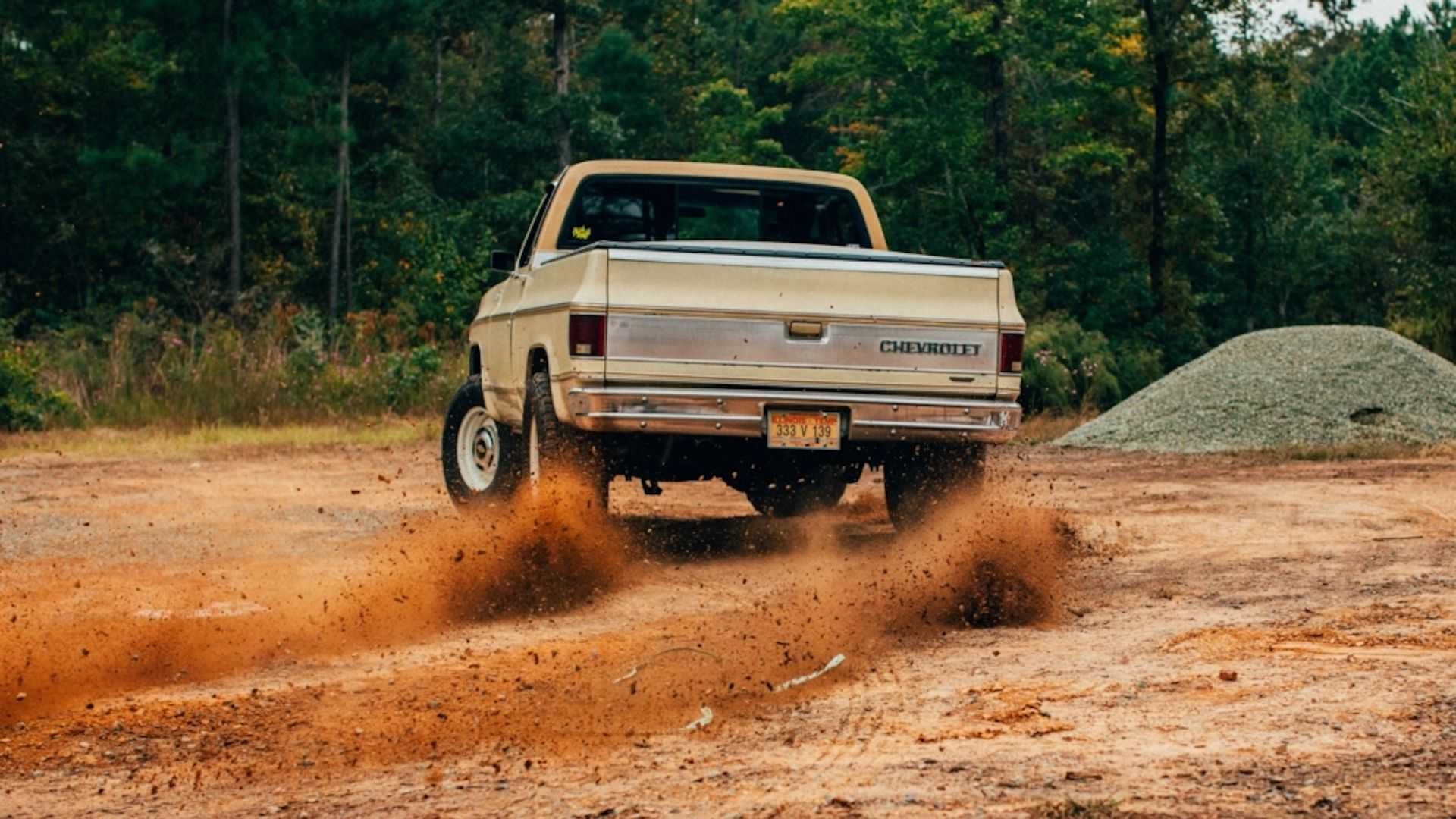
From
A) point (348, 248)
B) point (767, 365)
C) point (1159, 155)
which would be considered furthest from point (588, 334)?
point (348, 248)

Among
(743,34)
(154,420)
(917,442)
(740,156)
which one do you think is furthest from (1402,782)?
(743,34)

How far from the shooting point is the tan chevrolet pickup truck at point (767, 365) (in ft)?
29.0

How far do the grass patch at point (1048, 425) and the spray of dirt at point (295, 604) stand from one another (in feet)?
40.2

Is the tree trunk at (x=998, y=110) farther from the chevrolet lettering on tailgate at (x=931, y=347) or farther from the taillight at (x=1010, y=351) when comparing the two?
the chevrolet lettering on tailgate at (x=931, y=347)

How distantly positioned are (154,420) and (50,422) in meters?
1.20

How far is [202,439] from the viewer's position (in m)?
19.6

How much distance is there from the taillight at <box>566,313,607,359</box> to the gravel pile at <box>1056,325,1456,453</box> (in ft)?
37.0

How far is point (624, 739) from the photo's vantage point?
17.6 feet

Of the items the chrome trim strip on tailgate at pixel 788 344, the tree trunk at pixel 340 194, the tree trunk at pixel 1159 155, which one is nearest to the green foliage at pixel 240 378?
the chrome trim strip on tailgate at pixel 788 344

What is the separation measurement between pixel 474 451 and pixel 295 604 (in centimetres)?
402

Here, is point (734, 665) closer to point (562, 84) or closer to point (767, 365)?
point (767, 365)

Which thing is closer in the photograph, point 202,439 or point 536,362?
point 536,362

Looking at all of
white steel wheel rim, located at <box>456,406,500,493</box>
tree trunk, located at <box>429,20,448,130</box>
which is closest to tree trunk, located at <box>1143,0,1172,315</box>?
tree trunk, located at <box>429,20,448,130</box>

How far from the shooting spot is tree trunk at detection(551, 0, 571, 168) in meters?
44.5
